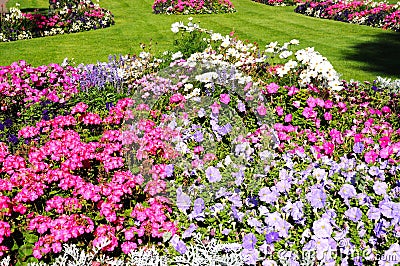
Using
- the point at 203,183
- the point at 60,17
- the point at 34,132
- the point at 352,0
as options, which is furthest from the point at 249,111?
the point at 352,0

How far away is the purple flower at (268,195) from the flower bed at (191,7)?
1237 cm

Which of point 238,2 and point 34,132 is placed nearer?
point 34,132

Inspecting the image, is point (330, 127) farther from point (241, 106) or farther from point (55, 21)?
point (55, 21)

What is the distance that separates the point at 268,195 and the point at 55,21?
10927 millimetres

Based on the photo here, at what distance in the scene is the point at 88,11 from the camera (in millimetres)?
13750

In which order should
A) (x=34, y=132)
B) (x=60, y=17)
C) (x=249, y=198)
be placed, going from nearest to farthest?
(x=249, y=198) < (x=34, y=132) < (x=60, y=17)

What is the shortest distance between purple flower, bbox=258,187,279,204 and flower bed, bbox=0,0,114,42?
10258mm

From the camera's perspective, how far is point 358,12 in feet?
47.0

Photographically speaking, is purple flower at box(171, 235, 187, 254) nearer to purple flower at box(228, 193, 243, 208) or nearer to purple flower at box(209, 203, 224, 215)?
purple flower at box(209, 203, 224, 215)

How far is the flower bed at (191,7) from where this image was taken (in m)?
15.3

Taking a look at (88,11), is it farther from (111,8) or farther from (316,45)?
(316,45)

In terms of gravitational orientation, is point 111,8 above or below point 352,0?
below

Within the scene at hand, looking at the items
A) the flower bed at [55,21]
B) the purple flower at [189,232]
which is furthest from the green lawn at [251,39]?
the purple flower at [189,232]

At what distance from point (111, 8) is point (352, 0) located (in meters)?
8.21
